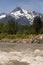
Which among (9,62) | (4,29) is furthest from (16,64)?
(4,29)

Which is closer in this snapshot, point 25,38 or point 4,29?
point 25,38

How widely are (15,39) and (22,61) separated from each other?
312 feet

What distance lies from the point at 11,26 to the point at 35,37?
39.4 meters

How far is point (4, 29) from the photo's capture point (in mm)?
148500

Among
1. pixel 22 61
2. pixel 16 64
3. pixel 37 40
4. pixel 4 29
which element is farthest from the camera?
pixel 4 29

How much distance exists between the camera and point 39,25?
15638 centimetres

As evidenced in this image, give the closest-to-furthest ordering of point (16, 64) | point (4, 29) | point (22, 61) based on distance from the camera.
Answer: point (16, 64) < point (22, 61) < point (4, 29)

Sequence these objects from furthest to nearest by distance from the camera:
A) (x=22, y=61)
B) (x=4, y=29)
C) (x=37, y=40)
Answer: (x=4, y=29)
(x=37, y=40)
(x=22, y=61)

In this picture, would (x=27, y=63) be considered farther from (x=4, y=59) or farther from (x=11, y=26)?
(x=11, y=26)

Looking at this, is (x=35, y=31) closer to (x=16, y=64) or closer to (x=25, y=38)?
(x=25, y=38)

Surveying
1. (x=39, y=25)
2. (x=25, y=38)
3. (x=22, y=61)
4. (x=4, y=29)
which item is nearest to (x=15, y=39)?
(x=25, y=38)

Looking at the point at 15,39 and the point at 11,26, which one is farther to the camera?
the point at 11,26

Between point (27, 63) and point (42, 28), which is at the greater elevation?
point (27, 63)

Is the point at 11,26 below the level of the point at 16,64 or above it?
below
